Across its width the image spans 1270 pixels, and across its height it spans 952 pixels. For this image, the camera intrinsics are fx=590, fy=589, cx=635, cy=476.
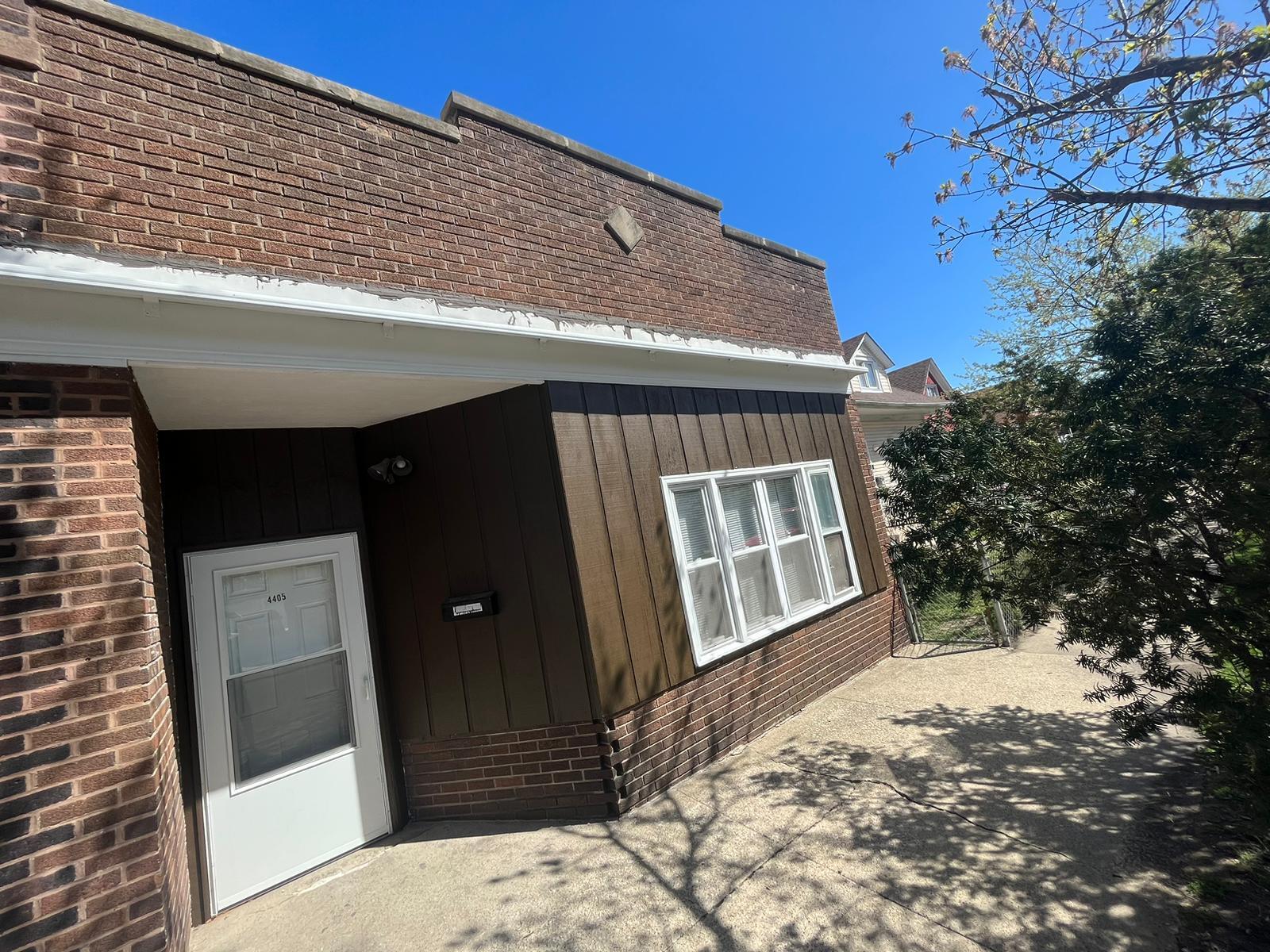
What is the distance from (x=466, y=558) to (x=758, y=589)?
8.90 feet

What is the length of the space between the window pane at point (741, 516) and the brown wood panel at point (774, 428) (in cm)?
58

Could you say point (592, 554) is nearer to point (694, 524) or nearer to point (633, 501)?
point (633, 501)

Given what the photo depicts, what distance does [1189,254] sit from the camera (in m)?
3.04

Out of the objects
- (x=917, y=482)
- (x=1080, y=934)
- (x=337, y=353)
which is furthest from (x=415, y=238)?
(x=1080, y=934)

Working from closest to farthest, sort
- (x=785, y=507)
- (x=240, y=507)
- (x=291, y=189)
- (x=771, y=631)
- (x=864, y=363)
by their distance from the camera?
(x=291, y=189) → (x=240, y=507) → (x=771, y=631) → (x=785, y=507) → (x=864, y=363)

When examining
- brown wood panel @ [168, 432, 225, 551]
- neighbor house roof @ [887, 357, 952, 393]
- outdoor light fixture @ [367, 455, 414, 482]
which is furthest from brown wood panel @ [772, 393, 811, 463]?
neighbor house roof @ [887, 357, 952, 393]

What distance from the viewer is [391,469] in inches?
173

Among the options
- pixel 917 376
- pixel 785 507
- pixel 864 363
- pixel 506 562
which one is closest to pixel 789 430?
pixel 785 507

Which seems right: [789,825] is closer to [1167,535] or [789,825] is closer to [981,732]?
[981,732]

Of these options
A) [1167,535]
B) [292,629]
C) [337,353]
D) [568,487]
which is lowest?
[1167,535]

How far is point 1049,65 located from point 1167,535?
114 inches

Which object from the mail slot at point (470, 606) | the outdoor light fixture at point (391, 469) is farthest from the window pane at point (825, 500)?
the outdoor light fixture at point (391, 469)

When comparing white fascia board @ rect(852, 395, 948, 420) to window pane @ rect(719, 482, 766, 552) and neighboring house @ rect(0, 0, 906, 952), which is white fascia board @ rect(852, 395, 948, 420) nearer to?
window pane @ rect(719, 482, 766, 552)

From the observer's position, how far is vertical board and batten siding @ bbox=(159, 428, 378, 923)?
349 cm
